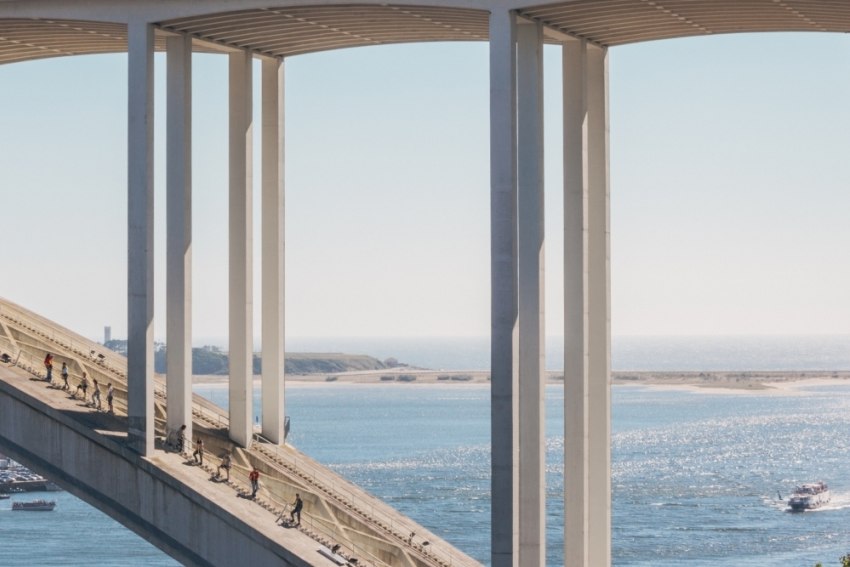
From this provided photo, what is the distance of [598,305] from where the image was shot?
35625mm

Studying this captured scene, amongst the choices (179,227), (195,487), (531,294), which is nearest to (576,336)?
(531,294)

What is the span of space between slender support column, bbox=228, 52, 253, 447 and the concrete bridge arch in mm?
46

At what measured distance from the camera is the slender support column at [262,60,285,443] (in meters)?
38.8

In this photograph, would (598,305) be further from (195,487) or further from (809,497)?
(809,497)

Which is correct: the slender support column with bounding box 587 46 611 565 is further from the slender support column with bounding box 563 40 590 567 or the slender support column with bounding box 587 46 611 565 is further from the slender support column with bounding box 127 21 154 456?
the slender support column with bounding box 127 21 154 456

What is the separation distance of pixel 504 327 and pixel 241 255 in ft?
30.9

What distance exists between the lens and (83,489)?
119ft

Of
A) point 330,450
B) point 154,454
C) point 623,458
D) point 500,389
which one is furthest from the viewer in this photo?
point 330,450

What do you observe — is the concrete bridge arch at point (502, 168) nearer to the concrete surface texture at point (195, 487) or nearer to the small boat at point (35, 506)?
the concrete surface texture at point (195, 487)

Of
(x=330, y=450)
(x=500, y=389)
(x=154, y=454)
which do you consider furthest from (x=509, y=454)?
(x=330, y=450)

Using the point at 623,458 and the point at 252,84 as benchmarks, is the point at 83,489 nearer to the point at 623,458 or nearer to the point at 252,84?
the point at 252,84

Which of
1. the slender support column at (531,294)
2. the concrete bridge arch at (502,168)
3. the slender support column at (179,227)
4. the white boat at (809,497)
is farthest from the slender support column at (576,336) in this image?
the white boat at (809,497)

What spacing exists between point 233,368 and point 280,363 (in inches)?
50.2

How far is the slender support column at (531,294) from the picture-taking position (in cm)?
3198
